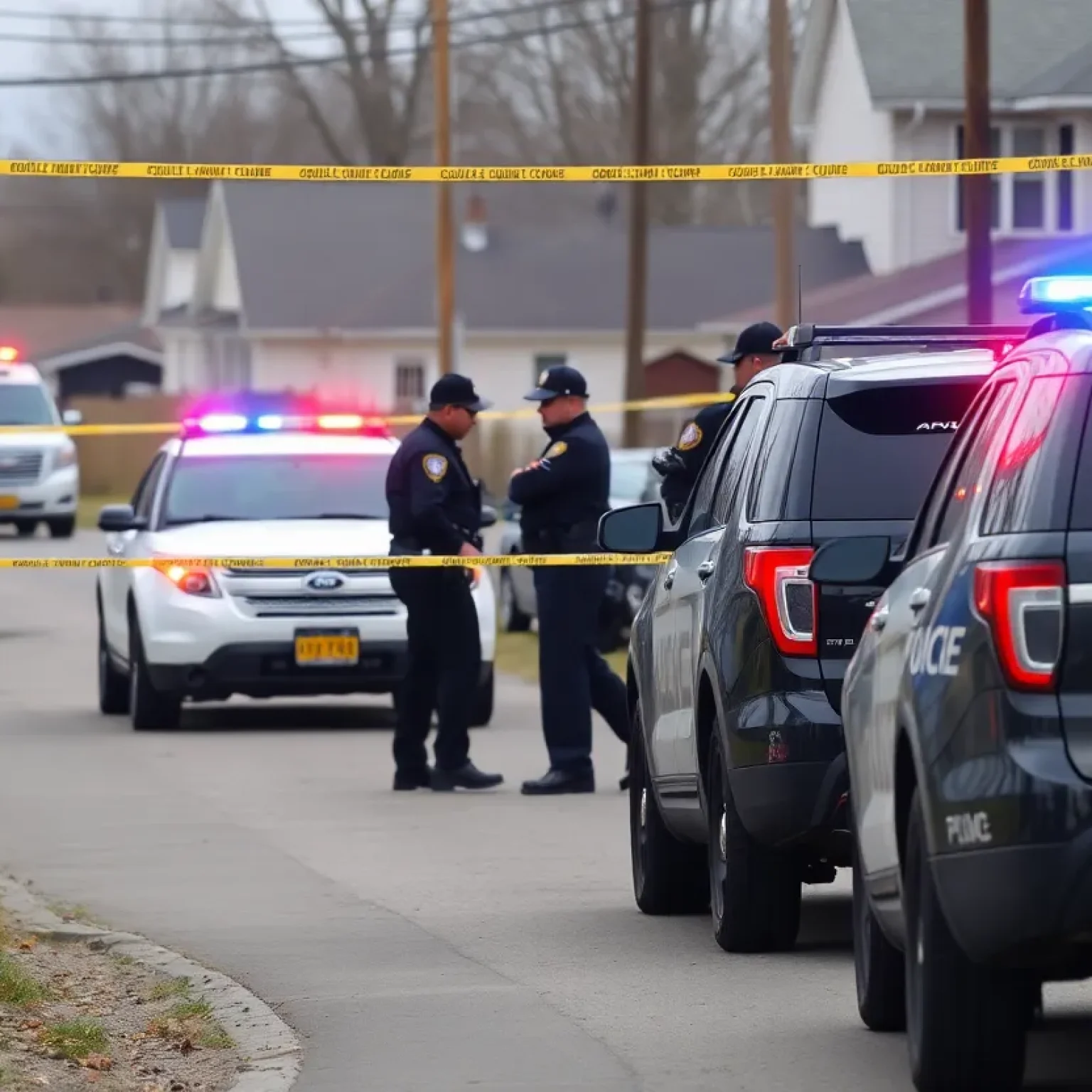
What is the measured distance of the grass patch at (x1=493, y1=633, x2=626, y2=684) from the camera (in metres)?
21.4

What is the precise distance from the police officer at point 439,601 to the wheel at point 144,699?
2698 mm

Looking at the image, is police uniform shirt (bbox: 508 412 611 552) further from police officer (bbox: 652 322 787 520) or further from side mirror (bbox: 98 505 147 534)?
side mirror (bbox: 98 505 147 534)

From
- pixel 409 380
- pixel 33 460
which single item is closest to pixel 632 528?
pixel 33 460

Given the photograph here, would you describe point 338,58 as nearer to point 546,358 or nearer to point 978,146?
point 546,358

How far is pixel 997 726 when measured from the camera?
5.62 metres

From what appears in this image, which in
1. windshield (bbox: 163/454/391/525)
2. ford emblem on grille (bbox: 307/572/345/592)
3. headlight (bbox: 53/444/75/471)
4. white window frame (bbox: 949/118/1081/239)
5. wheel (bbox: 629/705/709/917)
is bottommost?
headlight (bbox: 53/444/75/471)

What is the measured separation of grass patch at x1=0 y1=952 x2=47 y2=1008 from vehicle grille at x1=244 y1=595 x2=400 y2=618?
823 cm

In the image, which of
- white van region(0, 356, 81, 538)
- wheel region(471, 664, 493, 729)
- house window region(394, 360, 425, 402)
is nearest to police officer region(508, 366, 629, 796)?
wheel region(471, 664, 493, 729)

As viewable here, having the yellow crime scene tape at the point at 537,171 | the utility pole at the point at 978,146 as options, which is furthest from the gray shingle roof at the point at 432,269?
the yellow crime scene tape at the point at 537,171

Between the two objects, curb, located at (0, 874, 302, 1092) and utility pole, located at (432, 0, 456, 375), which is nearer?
curb, located at (0, 874, 302, 1092)

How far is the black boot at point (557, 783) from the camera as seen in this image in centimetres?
1382

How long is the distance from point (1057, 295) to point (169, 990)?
333cm

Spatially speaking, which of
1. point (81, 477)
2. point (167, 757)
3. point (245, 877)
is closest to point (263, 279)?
point (81, 477)

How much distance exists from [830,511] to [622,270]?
54619 mm
